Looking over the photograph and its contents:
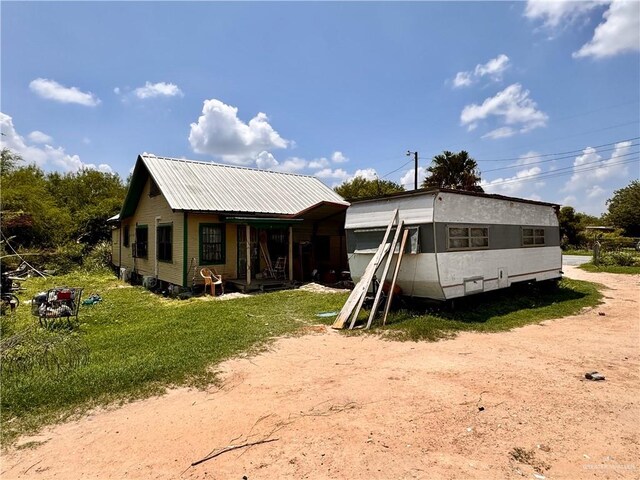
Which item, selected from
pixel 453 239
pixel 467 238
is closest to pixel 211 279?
pixel 453 239

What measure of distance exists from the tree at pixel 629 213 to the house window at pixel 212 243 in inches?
1551

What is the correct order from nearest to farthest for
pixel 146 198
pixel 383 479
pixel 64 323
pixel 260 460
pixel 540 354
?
pixel 383 479, pixel 260 460, pixel 540 354, pixel 64 323, pixel 146 198

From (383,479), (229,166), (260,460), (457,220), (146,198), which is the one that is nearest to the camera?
(383,479)

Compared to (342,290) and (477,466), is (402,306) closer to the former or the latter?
(342,290)

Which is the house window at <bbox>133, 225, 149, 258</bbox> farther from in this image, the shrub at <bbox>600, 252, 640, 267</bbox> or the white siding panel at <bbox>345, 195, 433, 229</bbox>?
the shrub at <bbox>600, 252, 640, 267</bbox>

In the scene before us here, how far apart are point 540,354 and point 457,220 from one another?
3.68 m

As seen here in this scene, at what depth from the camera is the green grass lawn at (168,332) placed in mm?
4531

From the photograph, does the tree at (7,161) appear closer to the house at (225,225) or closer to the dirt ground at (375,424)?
the house at (225,225)

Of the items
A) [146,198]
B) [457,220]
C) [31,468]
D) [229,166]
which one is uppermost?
[229,166]

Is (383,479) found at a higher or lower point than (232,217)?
lower

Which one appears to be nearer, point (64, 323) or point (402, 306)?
point (64, 323)

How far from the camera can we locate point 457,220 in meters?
8.95

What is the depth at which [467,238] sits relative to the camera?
30.1 ft

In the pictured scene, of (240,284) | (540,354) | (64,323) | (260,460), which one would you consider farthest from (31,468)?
(240,284)
